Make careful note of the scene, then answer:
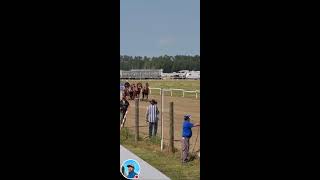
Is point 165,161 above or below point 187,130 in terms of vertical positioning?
below

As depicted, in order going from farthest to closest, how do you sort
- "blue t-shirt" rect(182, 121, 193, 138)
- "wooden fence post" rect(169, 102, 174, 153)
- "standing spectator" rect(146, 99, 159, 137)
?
"standing spectator" rect(146, 99, 159, 137), "wooden fence post" rect(169, 102, 174, 153), "blue t-shirt" rect(182, 121, 193, 138)

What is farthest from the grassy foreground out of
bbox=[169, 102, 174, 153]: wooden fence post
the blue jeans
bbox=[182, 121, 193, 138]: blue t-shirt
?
bbox=[182, 121, 193, 138]: blue t-shirt

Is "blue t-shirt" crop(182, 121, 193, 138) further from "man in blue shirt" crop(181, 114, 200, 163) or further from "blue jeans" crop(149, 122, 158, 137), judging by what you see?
"blue jeans" crop(149, 122, 158, 137)

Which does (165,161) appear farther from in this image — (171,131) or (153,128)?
(153,128)

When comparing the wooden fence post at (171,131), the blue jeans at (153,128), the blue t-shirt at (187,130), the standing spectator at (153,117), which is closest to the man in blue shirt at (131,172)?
the blue t-shirt at (187,130)

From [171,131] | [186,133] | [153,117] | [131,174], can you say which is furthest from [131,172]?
[153,117]

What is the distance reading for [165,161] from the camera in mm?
8258

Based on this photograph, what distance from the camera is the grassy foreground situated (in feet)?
23.4

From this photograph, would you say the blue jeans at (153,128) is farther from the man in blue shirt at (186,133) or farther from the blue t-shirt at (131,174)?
the blue t-shirt at (131,174)

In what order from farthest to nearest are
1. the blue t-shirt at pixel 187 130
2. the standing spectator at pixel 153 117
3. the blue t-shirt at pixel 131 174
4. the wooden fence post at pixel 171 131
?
the standing spectator at pixel 153 117, the wooden fence post at pixel 171 131, the blue t-shirt at pixel 187 130, the blue t-shirt at pixel 131 174

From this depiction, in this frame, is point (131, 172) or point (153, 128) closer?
point (131, 172)

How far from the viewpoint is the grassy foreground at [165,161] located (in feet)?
23.4
